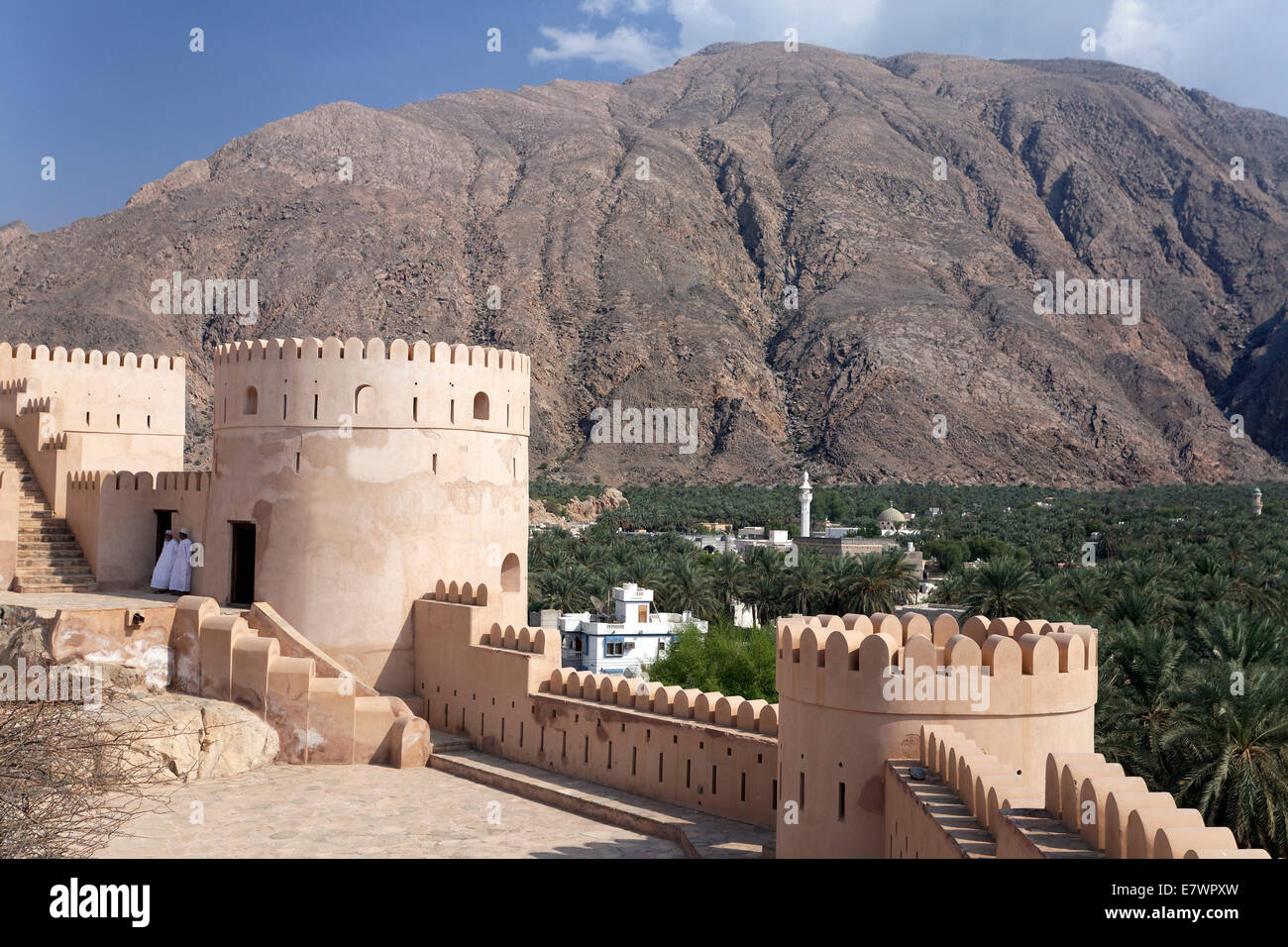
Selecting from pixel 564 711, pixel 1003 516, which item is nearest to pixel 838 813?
pixel 564 711

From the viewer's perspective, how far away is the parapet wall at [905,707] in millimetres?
8086

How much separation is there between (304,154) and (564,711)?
10101cm

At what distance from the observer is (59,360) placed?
19.9 metres

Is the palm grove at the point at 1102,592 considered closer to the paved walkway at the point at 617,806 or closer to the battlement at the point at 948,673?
the paved walkway at the point at 617,806

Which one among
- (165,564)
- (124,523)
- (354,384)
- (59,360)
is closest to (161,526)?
(124,523)

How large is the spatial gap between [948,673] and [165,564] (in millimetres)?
11956

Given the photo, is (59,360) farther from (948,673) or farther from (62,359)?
(948,673)

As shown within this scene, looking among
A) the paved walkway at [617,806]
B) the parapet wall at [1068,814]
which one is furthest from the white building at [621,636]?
the parapet wall at [1068,814]

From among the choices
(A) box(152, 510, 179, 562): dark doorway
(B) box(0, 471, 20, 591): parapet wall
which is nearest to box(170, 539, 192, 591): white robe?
(A) box(152, 510, 179, 562): dark doorway

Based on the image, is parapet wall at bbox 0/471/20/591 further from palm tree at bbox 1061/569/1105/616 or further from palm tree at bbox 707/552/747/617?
palm tree at bbox 707/552/747/617

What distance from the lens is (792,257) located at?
105 meters

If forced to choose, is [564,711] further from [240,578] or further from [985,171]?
[985,171]

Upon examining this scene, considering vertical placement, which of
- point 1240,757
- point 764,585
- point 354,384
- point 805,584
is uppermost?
point 354,384

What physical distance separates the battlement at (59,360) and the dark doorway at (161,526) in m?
3.06
